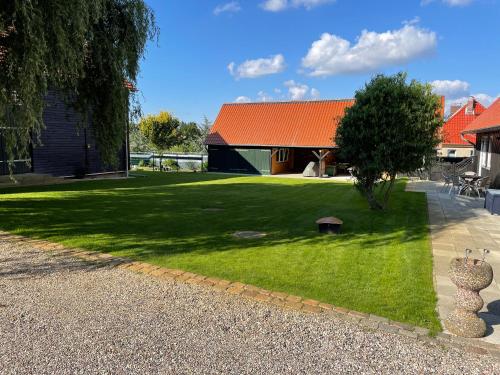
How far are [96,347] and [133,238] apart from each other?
3705 mm

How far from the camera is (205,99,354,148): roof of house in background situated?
84.1ft

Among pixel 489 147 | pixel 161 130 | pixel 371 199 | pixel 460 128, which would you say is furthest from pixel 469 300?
pixel 161 130

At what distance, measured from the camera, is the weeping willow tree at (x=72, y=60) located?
545cm

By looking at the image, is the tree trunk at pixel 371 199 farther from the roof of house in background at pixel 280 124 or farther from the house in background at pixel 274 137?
the roof of house in background at pixel 280 124

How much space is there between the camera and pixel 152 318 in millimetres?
3658

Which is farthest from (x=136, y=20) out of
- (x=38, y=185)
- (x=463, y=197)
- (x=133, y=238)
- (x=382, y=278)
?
(x=463, y=197)

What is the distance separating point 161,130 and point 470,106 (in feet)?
106

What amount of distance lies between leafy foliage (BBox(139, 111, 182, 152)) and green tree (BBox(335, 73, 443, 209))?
3684cm

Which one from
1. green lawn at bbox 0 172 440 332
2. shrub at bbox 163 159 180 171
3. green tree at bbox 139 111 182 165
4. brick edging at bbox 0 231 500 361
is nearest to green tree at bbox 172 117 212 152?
green tree at bbox 139 111 182 165

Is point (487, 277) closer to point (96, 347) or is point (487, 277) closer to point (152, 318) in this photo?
point (152, 318)

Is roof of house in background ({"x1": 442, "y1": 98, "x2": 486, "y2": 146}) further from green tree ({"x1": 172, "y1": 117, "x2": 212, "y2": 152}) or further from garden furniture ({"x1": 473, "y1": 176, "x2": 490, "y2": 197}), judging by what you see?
green tree ({"x1": 172, "y1": 117, "x2": 212, "y2": 152})

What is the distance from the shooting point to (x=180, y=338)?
329 centimetres

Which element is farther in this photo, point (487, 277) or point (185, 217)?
point (185, 217)

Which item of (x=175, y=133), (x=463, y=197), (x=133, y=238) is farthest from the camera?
(x=175, y=133)
